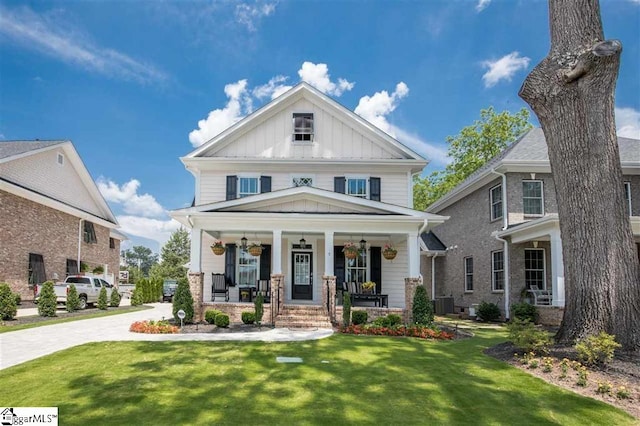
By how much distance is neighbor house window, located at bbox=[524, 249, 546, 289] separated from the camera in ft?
53.4

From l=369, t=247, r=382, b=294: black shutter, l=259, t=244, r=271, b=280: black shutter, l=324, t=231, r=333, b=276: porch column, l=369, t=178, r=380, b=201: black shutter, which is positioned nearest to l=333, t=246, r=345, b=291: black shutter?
l=369, t=247, r=382, b=294: black shutter

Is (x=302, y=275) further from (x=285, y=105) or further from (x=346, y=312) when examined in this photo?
(x=285, y=105)

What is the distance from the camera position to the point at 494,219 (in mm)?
17766

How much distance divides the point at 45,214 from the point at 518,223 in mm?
20701

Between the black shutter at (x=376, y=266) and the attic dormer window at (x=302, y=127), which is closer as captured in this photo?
the black shutter at (x=376, y=266)

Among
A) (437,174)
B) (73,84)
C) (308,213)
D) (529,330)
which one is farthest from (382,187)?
(437,174)

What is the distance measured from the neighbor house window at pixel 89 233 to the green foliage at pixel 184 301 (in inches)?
593

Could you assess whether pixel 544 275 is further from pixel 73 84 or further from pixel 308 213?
pixel 73 84

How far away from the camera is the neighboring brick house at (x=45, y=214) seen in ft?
58.7

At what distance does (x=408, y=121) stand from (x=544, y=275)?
47.5 feet

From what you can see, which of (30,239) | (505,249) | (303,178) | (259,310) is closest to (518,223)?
(505,249)

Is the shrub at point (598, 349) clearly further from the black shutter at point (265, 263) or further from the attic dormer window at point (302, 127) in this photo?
the attic dormer window at point (302, 127)

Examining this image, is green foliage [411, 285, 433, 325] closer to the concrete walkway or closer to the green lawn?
the concrete walkway

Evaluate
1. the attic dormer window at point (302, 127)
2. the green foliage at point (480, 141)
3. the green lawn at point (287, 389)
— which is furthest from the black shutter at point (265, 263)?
the green foliage at point (480, 141)
